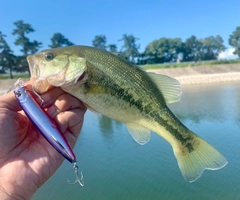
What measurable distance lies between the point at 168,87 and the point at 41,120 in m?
Answer: 1.32

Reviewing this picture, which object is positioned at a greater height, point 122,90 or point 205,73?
point 122,90

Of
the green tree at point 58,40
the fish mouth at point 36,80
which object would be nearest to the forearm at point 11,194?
the fish mouth at point 36,80

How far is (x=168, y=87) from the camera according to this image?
2795 mm

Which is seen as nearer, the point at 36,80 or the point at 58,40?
the point at 36,80

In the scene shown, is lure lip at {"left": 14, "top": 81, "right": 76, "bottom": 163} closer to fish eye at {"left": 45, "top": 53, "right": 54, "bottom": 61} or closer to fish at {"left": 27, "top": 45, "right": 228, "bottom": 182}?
fish at {"left": 27, "top": 45, "right": 228, "bottom": 182}

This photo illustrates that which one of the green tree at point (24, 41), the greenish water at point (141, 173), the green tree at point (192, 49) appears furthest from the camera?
the green tree at point (192, 49)

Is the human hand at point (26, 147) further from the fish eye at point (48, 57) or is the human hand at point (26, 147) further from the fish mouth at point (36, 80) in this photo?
the fish eye at point (48, 57)

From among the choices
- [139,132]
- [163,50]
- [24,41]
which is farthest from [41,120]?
[163,50]

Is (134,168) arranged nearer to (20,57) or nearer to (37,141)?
(37,141)

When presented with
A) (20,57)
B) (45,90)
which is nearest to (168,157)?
(45,90)

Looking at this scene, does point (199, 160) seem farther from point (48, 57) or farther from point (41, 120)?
point (48, 57)

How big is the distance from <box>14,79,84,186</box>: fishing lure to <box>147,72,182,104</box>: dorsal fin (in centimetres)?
111

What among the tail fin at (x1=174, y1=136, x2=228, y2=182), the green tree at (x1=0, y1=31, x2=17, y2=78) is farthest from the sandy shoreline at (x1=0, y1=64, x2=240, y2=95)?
the tail fin at (x1=174, y1=136, x2=228, y2=182)

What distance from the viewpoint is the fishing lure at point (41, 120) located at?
2.43 m
